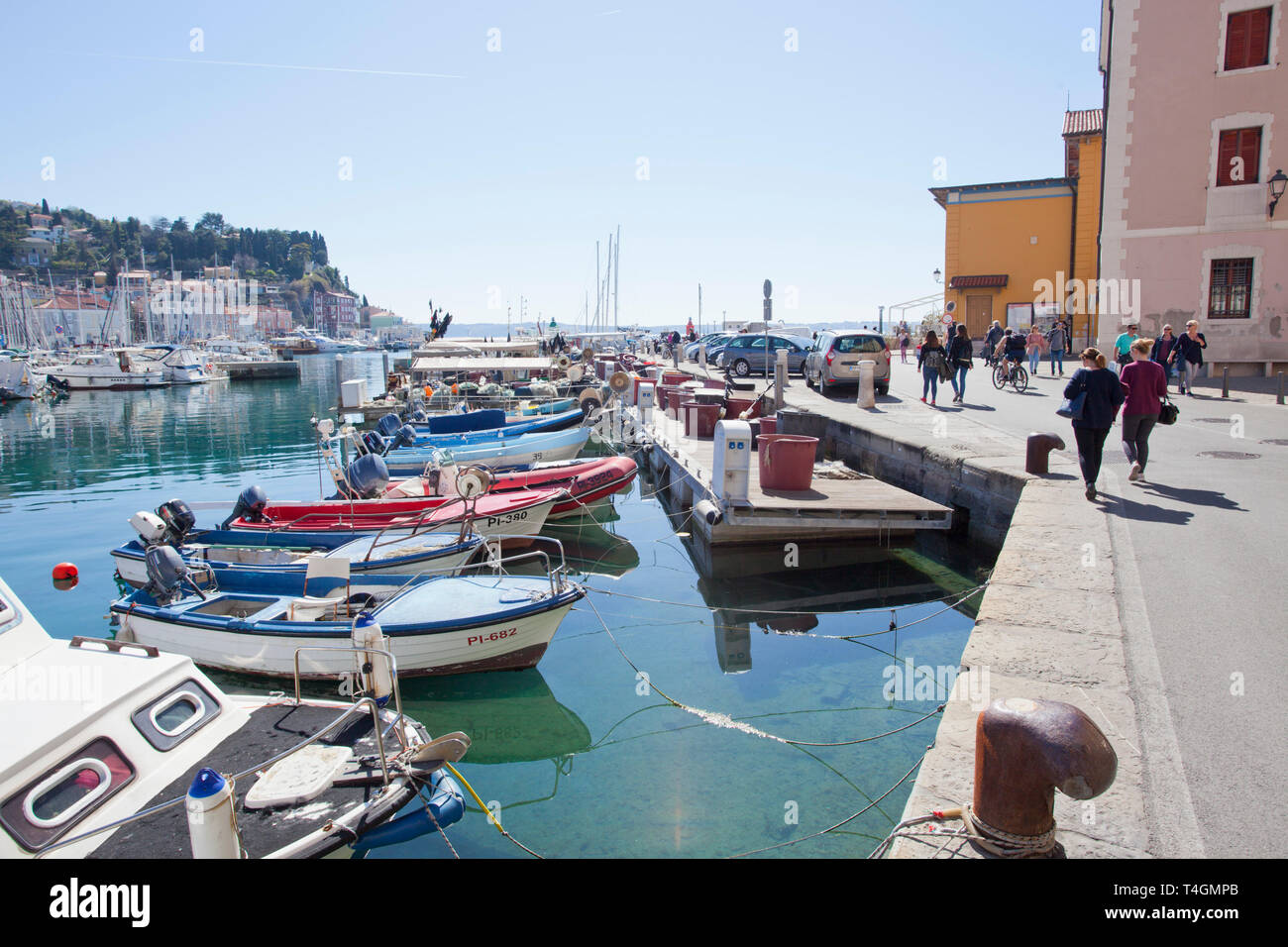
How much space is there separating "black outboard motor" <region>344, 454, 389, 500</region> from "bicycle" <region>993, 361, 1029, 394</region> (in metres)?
16.4

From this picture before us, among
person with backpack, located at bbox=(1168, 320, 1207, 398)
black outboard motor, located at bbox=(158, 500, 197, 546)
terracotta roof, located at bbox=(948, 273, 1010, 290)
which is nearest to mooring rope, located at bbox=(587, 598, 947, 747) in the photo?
black outboard motor, located at bbox=(158, 500, 197, 546)

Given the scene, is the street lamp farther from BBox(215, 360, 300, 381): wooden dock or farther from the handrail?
BBox(215, 360, 300, 381): wooden dock

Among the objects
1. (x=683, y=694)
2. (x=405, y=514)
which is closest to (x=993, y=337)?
(x=405, y=514)

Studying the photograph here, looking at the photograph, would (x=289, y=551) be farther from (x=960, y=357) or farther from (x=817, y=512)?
(x=960, y=357)

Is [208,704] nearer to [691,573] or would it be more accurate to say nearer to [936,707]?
[936,707]

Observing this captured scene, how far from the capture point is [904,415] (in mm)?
17609

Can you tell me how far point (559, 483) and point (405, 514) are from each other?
299 centimetres

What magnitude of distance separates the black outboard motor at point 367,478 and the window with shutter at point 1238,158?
24.2 metres

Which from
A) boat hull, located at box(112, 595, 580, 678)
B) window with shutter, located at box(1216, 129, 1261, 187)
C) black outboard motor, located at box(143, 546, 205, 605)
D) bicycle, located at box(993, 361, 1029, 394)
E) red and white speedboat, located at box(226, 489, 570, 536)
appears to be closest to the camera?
boat hull, located at box(112, 595, 580, 678)

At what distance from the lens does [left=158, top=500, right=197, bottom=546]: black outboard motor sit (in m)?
11.1

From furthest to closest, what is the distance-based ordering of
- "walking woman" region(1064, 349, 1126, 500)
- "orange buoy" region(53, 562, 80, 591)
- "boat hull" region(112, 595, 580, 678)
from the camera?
"walking woman" region(1064, 349, 1126, 500) < "boat hull" region(112, 595, 580, 678) < "orange buoy" region(53, 562, 80, 591)

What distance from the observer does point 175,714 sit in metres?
5.44

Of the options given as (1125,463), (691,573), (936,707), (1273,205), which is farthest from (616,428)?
(1273,205)
